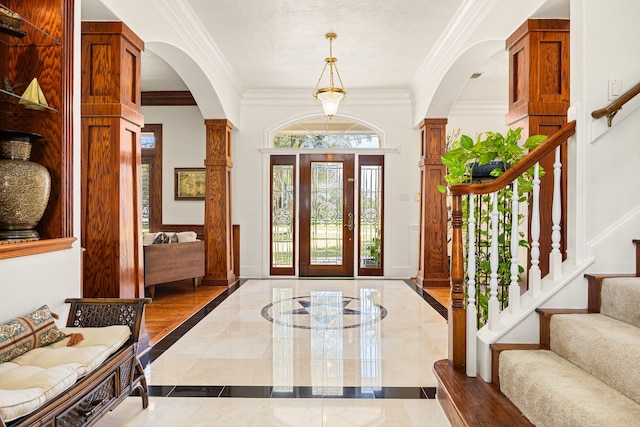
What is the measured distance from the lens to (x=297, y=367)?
3045mm

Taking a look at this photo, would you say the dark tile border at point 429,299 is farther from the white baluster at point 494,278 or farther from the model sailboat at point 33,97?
the model sailboat at point 33,97

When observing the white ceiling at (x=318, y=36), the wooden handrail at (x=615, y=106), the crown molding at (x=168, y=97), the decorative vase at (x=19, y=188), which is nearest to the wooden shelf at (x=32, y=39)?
the white ceiling at (x=318, y=36)

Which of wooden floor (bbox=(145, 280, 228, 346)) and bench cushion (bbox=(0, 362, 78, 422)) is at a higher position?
bench cushion (bbox=(0, 362, 78, 422))

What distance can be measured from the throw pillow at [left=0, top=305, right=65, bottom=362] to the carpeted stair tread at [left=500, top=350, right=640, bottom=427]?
7.59ft

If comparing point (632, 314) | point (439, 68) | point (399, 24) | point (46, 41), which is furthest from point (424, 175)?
point (46, 41)

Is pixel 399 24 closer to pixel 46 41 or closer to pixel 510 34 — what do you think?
pixel 510 34

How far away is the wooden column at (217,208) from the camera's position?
6410 mm

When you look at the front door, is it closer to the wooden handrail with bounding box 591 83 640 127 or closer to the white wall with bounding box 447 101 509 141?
the white wall with bounding box 447 101 509 141

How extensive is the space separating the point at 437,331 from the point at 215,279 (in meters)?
3.71

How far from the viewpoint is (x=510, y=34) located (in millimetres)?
3488

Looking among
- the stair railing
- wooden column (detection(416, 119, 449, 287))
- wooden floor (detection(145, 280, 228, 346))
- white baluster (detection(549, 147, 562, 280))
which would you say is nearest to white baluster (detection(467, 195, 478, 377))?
the stair railing

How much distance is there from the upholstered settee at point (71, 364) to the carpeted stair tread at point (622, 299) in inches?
101

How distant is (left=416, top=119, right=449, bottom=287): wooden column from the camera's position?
634 centimetres

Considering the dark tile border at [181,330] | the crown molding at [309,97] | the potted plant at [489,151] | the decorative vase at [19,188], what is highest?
the crown molding at [309,97]
